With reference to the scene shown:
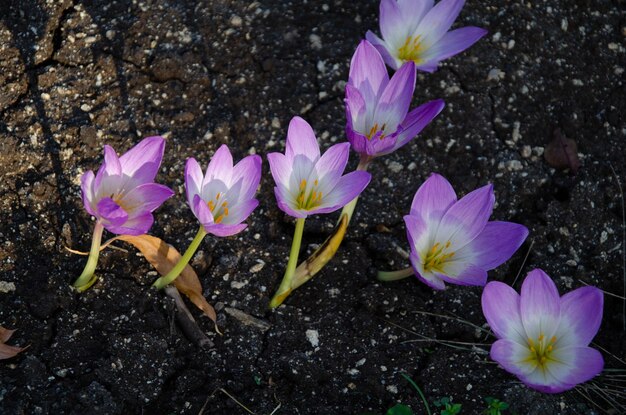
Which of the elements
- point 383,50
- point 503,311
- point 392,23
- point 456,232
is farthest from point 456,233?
point 392,23

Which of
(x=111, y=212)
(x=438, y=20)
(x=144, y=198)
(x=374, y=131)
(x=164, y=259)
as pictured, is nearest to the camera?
(x=111, y=212)

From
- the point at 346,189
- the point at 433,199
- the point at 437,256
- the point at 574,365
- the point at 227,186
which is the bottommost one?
the point at 574,365

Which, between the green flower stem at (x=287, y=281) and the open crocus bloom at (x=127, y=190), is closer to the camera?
the open crocus bloom at (x=127, y=190)

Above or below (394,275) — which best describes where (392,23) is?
above

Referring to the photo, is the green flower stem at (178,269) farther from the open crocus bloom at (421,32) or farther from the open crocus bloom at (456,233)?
the open crocus bloom at (421,32)

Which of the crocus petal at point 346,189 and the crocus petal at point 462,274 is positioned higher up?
the crocus petal at point 346,189

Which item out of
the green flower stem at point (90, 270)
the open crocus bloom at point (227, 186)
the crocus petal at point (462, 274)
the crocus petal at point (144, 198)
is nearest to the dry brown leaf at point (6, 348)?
the green flower stem at point (90, 270)

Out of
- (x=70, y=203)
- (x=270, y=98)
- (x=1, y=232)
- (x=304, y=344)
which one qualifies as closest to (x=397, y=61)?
(x=270, y=98)

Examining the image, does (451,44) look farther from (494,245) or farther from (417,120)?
(494,245)
